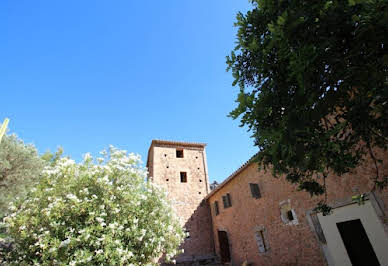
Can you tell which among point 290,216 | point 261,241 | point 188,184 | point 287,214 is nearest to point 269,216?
point 287,214

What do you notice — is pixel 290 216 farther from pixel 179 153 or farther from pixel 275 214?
pixel 179 153

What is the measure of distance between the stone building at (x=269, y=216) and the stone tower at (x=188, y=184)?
7 centimetres

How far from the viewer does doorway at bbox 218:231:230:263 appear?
→ 45.6 ft

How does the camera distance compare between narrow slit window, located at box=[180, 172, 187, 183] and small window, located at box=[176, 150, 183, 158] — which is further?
small window, located at box=[176, 150, 183, 158]

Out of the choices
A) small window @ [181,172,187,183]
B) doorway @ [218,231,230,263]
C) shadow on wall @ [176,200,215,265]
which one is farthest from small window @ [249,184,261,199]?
small window @ [181,172,187,183]

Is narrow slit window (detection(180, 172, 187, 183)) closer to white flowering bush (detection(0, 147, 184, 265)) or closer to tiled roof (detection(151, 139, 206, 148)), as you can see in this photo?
tiled roof (detection(151, 139, 206, 148))

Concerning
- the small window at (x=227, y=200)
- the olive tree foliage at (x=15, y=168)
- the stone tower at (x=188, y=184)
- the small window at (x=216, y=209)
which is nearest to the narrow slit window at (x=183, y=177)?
the stone tower at (x=188, y=184)

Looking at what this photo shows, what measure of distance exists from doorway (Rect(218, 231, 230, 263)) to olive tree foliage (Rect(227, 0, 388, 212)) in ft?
43.0

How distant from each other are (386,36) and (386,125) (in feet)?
4.24

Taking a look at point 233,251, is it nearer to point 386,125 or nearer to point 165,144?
point 165,144

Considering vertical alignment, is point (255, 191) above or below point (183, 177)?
below

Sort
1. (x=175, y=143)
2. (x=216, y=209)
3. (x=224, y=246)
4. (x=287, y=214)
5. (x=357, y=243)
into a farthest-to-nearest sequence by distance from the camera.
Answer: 1. (x=175, y=143)
2. (x=216, y=209)
3. (x=224, y=246)
4. (x=287, y=214)
5. (x=357, y=243)

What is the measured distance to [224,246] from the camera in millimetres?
14188

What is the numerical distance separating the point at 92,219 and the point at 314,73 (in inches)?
249
